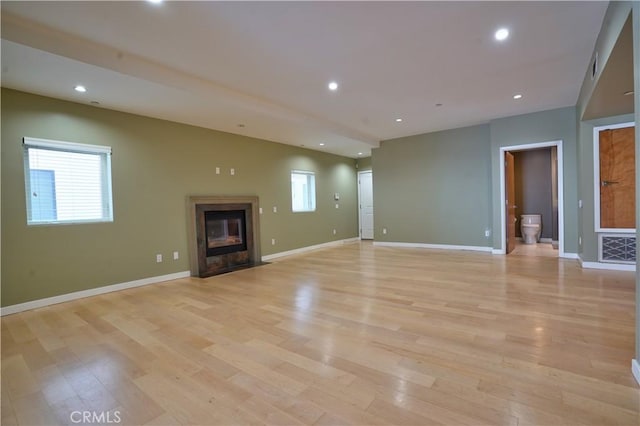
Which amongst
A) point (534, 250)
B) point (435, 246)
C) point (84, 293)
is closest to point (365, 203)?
point (435, 246)

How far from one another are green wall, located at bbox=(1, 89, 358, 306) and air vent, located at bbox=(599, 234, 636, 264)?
5610mm

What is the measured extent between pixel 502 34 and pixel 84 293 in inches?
223

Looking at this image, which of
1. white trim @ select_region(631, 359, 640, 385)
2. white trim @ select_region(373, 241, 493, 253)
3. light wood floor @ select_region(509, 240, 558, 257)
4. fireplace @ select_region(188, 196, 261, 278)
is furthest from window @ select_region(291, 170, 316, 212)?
white trim @ select_region(631, 359, 640, 385)

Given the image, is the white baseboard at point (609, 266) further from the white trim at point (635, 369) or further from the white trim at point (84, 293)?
the white trim at point (84, 293)

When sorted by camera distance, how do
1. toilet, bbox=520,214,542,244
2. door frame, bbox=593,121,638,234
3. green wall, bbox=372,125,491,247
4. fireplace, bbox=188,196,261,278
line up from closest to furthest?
door frame, bbox=593,121,638,234
fireplace, bbox=188,196,261,278
green wall, bbox=372,125,491,247
toilet, bbox=520,214,542,244

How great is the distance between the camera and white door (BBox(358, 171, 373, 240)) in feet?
30.5

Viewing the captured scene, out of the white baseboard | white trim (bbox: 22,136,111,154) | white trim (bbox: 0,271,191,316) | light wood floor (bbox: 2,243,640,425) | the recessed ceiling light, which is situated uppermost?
the recessed ceiling light

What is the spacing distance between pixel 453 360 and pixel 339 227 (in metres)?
6.67

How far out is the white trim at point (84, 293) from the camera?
3416 mm

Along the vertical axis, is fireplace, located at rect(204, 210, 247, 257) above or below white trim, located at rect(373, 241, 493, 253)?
above

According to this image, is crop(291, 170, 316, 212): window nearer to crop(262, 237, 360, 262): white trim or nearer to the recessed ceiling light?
crop(262, 237, 360, 262): white trim

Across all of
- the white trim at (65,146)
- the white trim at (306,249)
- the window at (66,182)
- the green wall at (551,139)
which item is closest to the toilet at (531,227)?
the green wall at (551,139)

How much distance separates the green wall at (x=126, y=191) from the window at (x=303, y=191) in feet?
2.01

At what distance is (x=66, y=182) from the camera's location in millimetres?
3900
